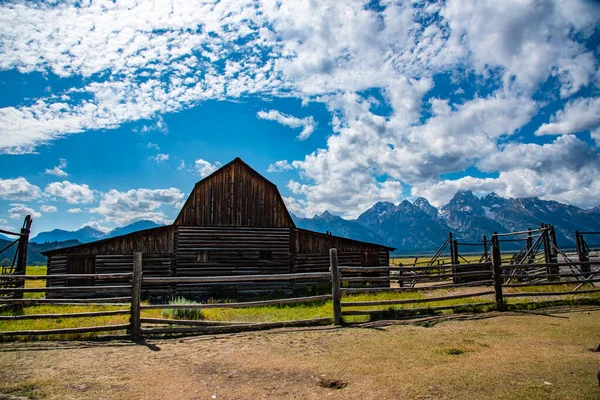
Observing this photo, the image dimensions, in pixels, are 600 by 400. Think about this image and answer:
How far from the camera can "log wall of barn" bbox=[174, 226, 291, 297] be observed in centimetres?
2223

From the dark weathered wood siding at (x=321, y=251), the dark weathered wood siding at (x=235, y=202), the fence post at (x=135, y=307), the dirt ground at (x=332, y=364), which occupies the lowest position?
the dirt ground at (x=332, y=364)

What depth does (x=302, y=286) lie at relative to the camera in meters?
23.5

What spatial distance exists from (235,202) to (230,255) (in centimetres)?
328

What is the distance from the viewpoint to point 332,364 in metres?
6.17

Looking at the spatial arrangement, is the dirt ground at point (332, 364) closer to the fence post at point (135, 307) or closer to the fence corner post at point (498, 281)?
the fence post at point (135, 307)

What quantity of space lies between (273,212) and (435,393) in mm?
19398

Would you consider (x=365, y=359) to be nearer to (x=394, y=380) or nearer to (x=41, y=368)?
(x=394, y=380)

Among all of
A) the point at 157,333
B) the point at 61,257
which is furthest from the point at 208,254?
the point at 157,333

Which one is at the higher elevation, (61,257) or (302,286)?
(61,257)

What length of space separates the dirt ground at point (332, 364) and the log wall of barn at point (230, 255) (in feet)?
45.5

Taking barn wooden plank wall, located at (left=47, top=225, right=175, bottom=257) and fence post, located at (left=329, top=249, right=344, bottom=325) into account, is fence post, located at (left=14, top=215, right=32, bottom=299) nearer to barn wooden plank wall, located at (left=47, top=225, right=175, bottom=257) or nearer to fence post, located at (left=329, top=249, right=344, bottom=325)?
barn wooden plank wall, located at (left=47, top=225, right=175, bottom=257)

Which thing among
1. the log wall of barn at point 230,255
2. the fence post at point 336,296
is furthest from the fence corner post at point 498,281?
the log wall of barn at point 230,255

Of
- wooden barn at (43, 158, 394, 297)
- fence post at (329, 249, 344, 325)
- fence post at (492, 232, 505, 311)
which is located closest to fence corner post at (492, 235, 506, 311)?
fence post at (492, 232, 505, 311)

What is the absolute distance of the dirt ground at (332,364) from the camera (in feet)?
16.3
